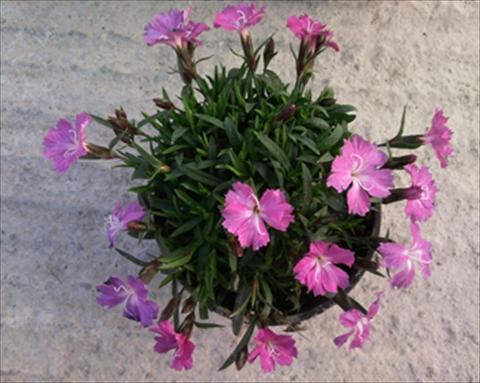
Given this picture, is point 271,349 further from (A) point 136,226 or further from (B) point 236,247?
(A) point 136,226

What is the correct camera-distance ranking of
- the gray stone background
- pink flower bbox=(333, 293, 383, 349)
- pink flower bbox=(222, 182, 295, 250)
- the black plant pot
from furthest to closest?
the gray stone background
the black plant pot
pink flower bbox=(333, 293, 383, 349)
pink flower bbox=(222, 182, 295, 250)

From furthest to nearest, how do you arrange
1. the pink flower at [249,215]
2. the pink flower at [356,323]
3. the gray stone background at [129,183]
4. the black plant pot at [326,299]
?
the gray stone background at [129,183], the black plant pot at [326,299], the pink flower at [356,323], the pink flower at [249,215]

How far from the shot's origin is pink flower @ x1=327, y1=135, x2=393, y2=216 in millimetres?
791

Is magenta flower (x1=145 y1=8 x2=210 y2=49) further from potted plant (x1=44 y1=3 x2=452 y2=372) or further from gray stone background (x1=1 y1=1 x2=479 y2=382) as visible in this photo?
gray stone background (x1=1 y1=1 x2=479 y2=382)

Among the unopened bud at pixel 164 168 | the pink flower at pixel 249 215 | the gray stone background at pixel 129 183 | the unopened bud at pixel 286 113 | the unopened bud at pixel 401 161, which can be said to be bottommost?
the gray stone background at pixel 129 183

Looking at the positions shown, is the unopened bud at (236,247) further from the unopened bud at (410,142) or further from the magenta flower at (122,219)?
the unopened bud at (410,142)

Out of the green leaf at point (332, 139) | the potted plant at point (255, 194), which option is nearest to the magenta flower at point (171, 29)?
the potted plant at point (255, 194)

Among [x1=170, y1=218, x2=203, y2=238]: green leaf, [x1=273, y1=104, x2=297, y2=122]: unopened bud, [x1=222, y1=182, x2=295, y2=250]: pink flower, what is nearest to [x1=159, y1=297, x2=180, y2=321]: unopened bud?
[x1=170, y1=218, x2=203, y2=238]: green leaf

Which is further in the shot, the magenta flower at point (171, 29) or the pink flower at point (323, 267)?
the magenta flower at point (171, 29)

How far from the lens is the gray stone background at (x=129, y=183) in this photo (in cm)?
128

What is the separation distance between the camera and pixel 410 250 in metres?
0.84

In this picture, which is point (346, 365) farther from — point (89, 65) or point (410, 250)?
point (89, 65)

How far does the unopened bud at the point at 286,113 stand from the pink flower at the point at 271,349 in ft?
1.04

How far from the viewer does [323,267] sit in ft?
2.77
